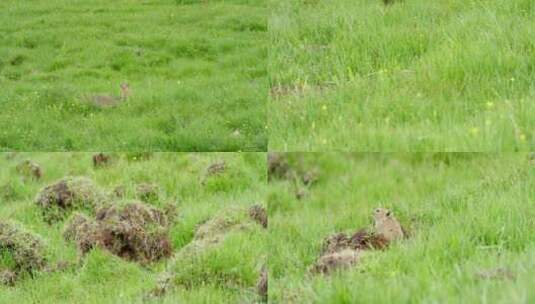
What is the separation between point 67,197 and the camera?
9258 millimetres

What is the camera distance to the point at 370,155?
7.36m

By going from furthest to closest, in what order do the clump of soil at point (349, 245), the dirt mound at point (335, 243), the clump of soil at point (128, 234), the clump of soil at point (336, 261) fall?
the clump of soil at point (128, 234) < the dirt mound at point (335, 243) < the clump of soil at point (349, 245) < the clump of soil at point (336, 261)

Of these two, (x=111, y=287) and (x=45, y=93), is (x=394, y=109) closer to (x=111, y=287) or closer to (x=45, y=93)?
(x=111, y=287)

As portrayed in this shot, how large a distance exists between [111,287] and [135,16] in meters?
13.1

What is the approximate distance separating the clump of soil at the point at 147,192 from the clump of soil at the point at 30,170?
1887mm

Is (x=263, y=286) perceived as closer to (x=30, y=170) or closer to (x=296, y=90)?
(x=296, y=90)

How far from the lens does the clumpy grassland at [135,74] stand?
11.2m

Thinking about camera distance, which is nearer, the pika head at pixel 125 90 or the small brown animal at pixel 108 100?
the small brown animal at pixel 108 100

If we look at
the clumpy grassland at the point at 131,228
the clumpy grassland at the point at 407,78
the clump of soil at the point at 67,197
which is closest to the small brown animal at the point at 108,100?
the clumpy grassland at the point at 131,228

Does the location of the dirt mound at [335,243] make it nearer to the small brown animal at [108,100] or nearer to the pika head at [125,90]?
the small brown animal at [108,100]

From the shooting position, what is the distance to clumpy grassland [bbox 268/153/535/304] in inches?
188

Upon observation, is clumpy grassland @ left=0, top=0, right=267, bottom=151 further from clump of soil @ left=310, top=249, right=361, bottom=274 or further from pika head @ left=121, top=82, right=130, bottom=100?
clump of soil @ left=310, top=249, right=361, bottom=274

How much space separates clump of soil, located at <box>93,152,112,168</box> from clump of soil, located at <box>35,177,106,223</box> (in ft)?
2.16

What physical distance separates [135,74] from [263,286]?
894 cm
